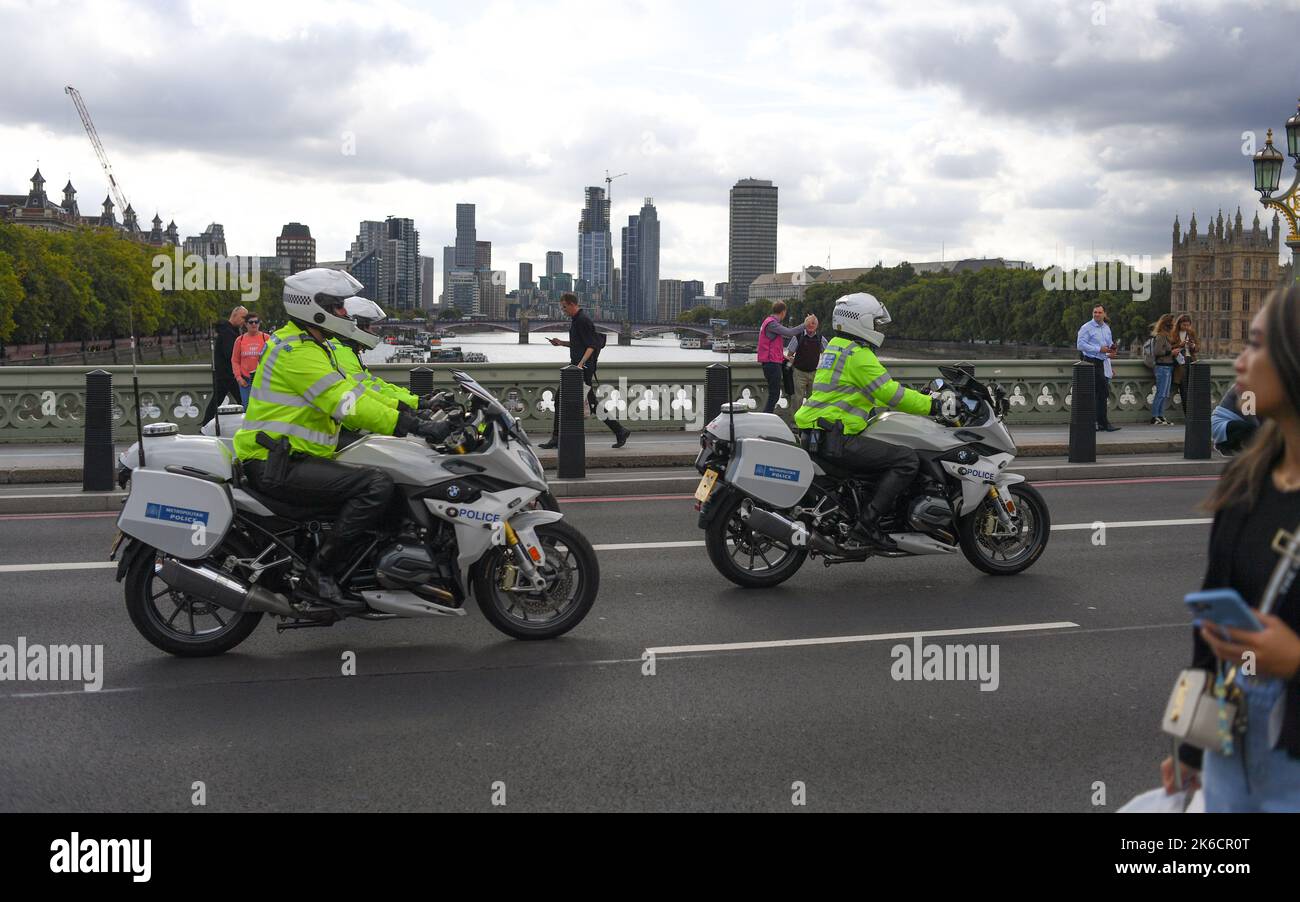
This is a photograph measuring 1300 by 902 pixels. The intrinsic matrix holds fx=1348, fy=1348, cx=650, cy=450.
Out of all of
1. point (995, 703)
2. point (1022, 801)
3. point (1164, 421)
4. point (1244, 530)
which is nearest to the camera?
point (1244, 530)

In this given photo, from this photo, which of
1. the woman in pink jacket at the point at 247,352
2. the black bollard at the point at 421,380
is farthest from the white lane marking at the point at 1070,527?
the woman in pink jacket at the point at 247,352

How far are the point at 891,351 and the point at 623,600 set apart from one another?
13455 cm

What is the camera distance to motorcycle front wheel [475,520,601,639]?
698 cm

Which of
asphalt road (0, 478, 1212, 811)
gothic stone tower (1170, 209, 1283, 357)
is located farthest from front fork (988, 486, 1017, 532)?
gothic stone tower (1170, 209, 1283, 357)

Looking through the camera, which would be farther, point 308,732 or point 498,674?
point 498,674

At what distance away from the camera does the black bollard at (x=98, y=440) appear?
508 inches

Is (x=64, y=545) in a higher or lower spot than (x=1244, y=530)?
lower

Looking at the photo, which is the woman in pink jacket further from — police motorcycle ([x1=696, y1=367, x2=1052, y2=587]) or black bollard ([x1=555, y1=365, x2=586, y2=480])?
police motorcycle ([x1=696, y1=367, x2=1052, y2=587])

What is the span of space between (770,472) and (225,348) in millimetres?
8805

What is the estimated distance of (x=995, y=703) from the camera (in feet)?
19.9

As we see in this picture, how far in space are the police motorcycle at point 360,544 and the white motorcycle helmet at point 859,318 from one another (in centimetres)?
256

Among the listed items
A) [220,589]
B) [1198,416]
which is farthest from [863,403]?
[1198,416]
